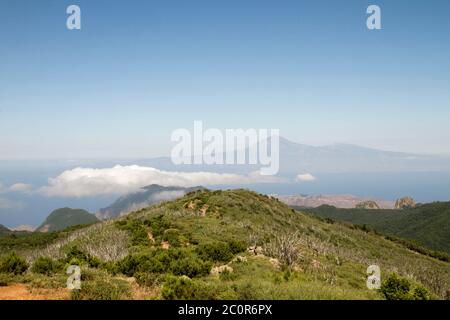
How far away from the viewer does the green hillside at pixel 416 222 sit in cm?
11318

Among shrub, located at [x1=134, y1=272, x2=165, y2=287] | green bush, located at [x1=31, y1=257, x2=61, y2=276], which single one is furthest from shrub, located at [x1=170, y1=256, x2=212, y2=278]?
green bush, located at [x1=31, y1=257, x2=61, y2=276]

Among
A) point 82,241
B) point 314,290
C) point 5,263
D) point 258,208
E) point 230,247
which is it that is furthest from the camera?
point 258,208

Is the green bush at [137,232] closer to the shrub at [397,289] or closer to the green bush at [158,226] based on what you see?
the green bush at [158,226]

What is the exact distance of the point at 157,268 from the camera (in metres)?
18.1

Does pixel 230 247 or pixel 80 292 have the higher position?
pixel 80 292

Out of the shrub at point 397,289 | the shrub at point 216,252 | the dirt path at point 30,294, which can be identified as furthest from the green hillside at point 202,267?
the dirt path at point 30,294

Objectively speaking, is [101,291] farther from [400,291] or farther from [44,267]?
[400,291]

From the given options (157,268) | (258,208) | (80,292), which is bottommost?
(258,208)

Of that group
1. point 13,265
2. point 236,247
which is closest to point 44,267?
point 13,265
